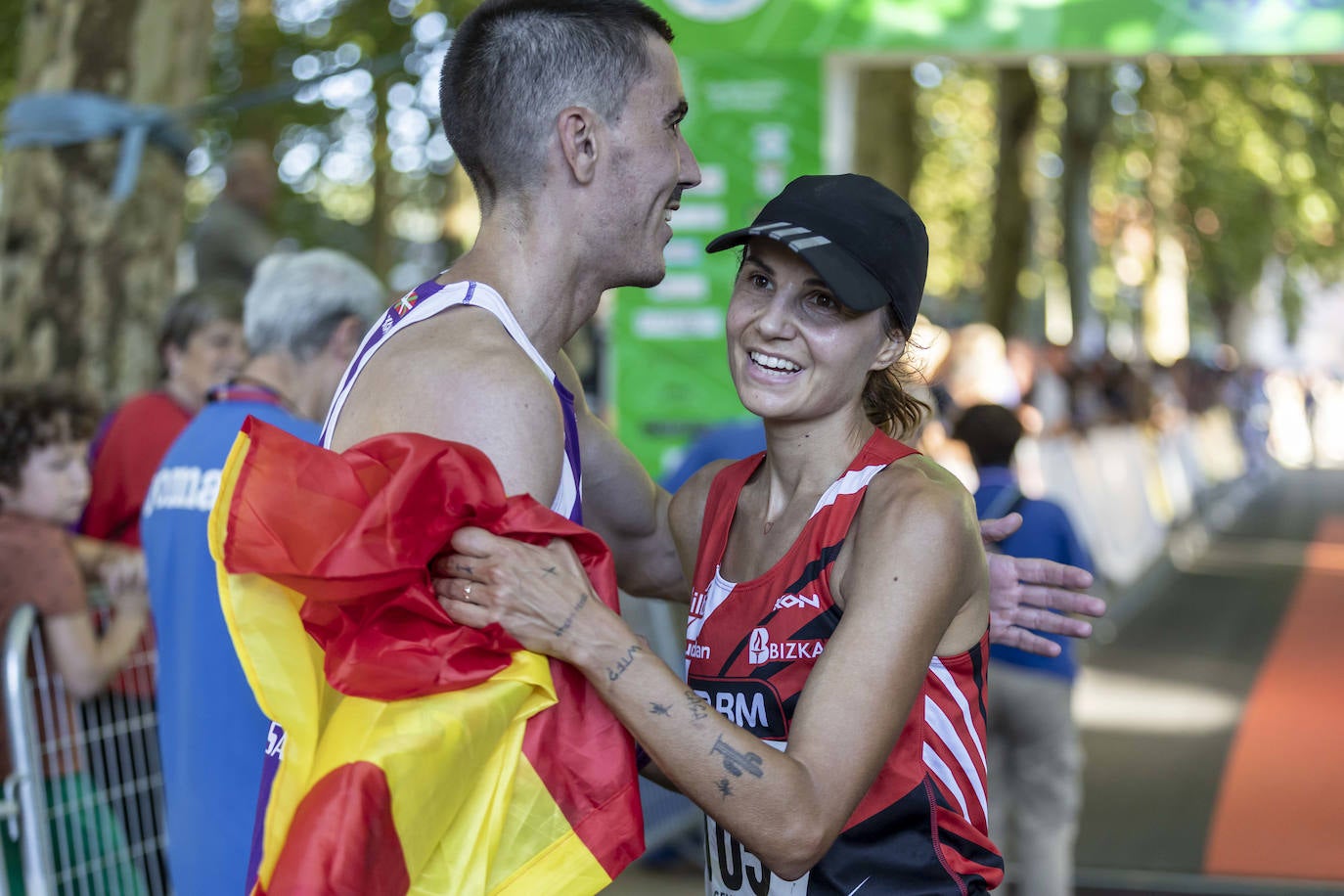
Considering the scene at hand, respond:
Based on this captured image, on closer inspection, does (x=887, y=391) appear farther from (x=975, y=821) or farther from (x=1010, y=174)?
(x=1010, y=174)

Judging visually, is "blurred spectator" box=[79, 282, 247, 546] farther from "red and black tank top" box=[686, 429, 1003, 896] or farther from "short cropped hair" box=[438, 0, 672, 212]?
"red and black tank top" box=[686, 429, 1003, 896]

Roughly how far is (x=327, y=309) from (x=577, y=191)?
5.24 ft

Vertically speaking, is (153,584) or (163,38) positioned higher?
(163,38)

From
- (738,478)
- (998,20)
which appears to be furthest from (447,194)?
(738,478)

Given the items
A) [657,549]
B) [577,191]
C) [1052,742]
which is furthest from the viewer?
[1052,742]

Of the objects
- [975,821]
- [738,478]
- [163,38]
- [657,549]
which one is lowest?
[975,821]

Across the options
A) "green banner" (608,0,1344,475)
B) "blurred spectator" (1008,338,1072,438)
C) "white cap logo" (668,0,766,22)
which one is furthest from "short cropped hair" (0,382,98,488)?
"blurred spectator" (1008,338,1072,438)

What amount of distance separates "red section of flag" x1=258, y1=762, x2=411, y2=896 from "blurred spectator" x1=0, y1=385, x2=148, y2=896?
2.28m

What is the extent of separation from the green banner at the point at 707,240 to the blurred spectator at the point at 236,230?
1.91 meters

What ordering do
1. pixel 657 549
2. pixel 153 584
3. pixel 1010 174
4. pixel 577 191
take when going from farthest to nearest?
1. pixel 1010 174
2. pixel 153 584
3. pixel 657 549
4. pixel 577 191

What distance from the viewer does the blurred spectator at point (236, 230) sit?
7035 mm

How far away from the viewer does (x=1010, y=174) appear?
19000 millimetres

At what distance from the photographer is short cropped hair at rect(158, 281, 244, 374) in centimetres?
501

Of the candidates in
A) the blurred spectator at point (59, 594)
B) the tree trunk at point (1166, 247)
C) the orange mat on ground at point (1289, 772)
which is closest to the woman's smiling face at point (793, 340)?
the blurred spectator at point (59, 594)
